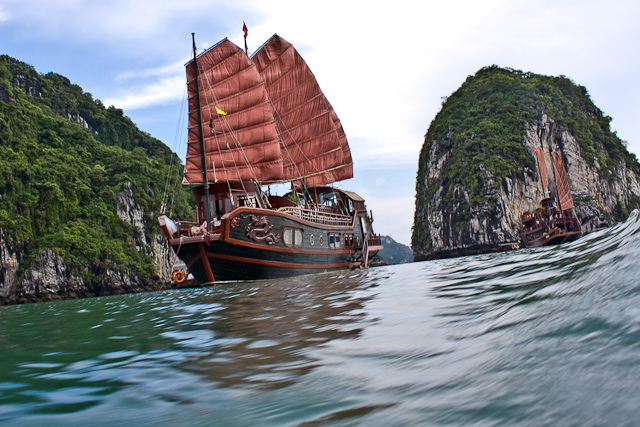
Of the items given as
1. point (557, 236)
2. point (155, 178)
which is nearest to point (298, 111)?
point (557, 236)

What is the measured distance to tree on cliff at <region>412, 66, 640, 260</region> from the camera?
59.4 meters

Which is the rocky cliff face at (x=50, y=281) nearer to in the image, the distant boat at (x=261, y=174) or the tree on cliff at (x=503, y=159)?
the distant boat at (x=261, y=174)

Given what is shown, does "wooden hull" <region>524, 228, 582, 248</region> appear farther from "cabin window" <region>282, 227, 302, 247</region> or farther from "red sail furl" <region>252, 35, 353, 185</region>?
"cabin window" <region>282, 227, 302, 247</region>

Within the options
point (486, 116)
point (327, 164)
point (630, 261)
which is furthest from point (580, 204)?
point (630, 261)

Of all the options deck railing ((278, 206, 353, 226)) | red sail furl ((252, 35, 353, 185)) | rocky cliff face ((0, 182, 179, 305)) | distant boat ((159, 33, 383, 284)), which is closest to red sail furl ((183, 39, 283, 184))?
distant boat ((159, 33, 383, 284))

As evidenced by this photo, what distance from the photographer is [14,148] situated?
133 ft

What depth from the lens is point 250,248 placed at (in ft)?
48.5

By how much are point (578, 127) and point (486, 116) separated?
44.1 ft

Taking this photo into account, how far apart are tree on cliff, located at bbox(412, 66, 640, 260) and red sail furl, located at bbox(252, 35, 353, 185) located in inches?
1453

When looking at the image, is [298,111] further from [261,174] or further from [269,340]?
[269,340]

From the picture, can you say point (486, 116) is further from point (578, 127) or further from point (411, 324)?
point (411, 324)

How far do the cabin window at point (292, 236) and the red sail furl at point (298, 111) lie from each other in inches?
404

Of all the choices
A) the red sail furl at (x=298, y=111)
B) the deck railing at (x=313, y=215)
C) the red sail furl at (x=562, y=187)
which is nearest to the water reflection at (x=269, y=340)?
the deck railing at (x=313, y=215)

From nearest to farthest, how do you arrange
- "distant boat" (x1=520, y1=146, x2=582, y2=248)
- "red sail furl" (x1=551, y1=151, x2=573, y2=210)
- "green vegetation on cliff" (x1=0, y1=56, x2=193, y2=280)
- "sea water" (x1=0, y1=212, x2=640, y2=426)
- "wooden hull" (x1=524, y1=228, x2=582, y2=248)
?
"sea water" (x1=0, y1=212, x2=640, y2=426), "green vegetation on cliff" (x1=0, y1=56, x2=193, y2=280), "wooden hull" (x1=524, y1=228, x2=582, y2=248), "distant boat" (x1=520, y1=146, x2=582, y2=248), "red sail furl" (x1=551, y1=151, x2=573, y2=210)
